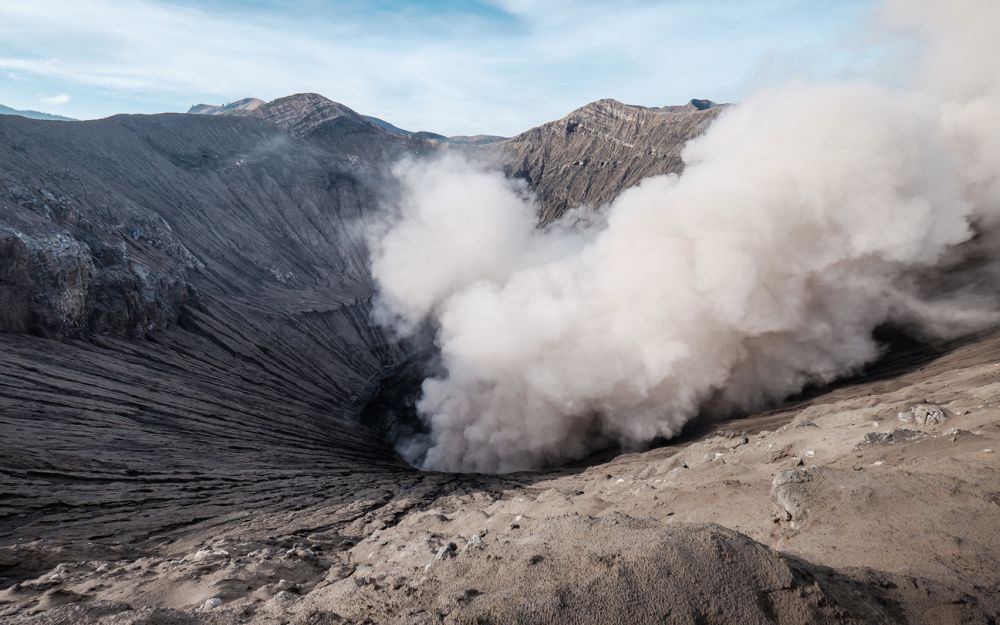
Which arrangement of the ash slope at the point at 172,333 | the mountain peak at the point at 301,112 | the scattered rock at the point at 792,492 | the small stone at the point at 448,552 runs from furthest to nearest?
the mountain peak at the point at 301,112 → the ash slope at the point at 172,333 → the scattered rock at the point at 792,492 → the small stone at the point at 448,552

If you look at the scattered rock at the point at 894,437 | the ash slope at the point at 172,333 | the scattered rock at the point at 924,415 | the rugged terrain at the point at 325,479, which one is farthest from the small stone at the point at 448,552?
the ash slope at the point at 172,333

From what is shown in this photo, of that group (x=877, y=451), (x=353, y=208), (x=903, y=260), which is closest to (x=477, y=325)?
(x=903, y=260)

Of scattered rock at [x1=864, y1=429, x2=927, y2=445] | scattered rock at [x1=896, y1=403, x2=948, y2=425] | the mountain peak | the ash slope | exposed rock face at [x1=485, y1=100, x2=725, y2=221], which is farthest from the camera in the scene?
the mountain peak

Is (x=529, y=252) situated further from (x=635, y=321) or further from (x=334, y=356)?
(x=635, y=321)

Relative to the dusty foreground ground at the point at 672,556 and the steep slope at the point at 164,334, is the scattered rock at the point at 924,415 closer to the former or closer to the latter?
the dusty foreground ground at the point at 672,556

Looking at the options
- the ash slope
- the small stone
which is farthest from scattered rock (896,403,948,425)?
the ash slope

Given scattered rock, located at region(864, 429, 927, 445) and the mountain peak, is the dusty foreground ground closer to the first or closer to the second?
scattered rock, located at region(864, 429, 927, 445)

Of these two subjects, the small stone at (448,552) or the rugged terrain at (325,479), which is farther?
the small stone at (448,552)
